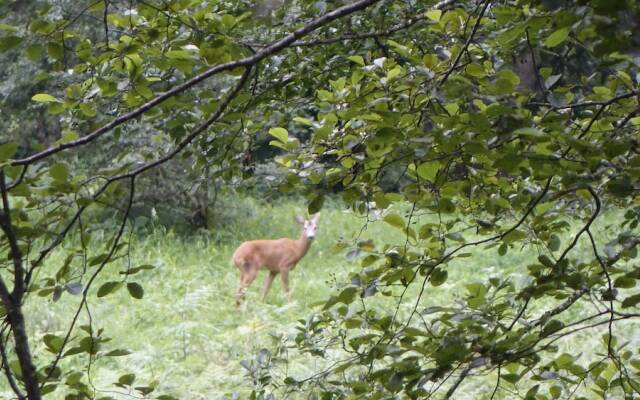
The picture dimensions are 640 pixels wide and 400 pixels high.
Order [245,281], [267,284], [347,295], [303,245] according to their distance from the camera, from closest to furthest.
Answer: [347,295]
[245,281]
[267,284]
[303,245]

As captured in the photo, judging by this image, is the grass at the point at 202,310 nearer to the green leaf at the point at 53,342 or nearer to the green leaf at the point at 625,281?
the green leaf at the point at 625,281

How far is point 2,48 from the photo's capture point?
4.64ft

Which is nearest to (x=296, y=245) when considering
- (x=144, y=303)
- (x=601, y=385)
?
(x=144, y=303)

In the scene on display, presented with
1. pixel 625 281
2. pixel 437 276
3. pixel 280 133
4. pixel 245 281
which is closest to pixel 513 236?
pixel 437 276

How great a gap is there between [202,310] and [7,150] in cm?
675

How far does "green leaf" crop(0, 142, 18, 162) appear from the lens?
3.80 feet

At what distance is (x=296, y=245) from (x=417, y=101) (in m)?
7.81

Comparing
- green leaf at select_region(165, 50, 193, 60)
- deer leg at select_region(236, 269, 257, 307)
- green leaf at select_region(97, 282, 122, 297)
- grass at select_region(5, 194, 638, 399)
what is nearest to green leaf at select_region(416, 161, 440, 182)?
green leaf at select_region(165, 50, 193, 60)

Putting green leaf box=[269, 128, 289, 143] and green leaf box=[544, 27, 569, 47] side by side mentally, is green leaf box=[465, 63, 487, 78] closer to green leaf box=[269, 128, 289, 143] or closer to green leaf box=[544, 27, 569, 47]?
green leaf box=[544, 27, 569, 47]

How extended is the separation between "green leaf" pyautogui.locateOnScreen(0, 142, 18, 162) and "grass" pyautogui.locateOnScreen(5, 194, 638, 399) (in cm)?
275

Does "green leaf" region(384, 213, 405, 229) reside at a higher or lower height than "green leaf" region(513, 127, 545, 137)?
lower

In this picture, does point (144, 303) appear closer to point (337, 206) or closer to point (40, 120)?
point (40, 120)

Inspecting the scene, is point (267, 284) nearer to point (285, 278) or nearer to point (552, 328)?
point (285, 278)

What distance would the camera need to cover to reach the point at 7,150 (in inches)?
45.8
